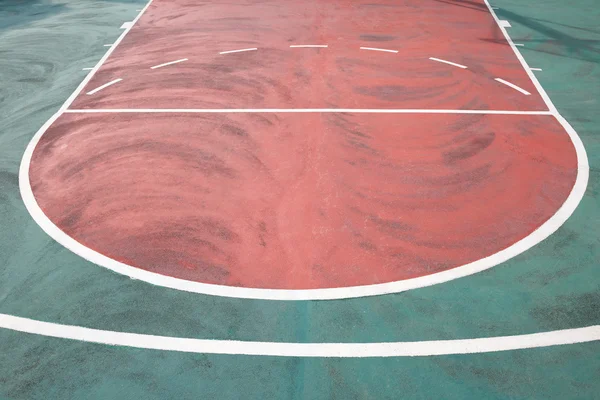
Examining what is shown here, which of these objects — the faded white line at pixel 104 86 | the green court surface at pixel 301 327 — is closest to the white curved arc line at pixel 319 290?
the green court surface at pixel 301 327

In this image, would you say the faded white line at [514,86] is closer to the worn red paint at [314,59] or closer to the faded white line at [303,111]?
the worn red paint at [314,59]

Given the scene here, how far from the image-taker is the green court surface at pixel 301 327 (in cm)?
695

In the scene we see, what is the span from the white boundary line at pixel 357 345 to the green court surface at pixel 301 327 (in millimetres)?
75

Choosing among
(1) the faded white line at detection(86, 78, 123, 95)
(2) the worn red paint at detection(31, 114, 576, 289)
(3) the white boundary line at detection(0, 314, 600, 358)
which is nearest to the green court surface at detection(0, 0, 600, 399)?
(3) the white boundary line at detection(0, 314, 600, 358)

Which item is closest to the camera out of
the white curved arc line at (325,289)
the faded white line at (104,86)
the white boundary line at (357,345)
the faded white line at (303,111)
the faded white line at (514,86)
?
the white boundary line at (357,345)

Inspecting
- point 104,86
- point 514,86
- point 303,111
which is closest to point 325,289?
point 303,111

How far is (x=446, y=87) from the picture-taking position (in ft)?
47.3

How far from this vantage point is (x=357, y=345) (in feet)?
24.5

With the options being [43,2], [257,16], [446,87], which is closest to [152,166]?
[446,87]

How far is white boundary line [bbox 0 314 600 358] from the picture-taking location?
7.36 m

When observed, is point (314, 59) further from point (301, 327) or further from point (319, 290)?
point (301, 327)

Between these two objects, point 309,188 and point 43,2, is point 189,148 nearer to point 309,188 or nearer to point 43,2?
point 309,188

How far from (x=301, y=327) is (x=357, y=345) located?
801 mm

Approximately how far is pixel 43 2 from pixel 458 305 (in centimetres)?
2099
